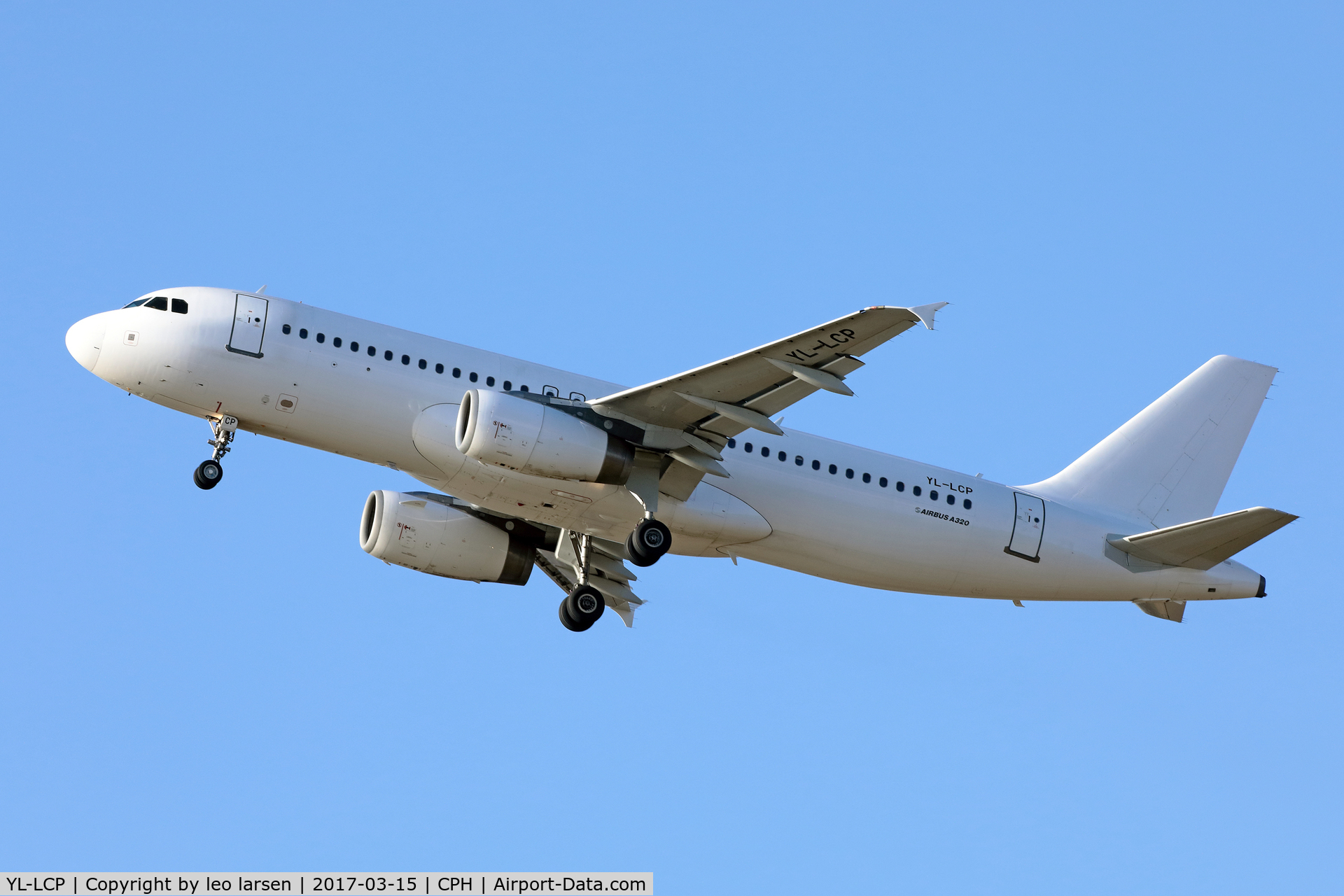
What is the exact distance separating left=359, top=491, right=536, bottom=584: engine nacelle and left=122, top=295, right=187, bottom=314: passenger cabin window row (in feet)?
23.0

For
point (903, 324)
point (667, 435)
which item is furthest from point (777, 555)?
point (903, 324)

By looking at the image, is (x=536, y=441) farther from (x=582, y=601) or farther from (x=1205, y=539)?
(x=1205, y=539)

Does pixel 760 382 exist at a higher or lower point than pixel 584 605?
higher

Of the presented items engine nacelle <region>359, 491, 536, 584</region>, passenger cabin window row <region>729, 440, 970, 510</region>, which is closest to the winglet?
passenger cabin window row <region>729, 440, 970, 510</region>

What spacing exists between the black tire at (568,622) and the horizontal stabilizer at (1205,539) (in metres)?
12.5

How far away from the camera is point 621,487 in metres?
31.5

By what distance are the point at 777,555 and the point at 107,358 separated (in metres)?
14.7

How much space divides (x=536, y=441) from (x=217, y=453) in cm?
712

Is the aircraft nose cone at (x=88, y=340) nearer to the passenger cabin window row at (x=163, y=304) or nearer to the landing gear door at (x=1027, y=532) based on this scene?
the passenger cabin window row at (x=163, y=304)

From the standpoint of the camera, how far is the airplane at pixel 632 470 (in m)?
30.0

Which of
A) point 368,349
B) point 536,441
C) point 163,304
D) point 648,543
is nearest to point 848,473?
point 648,543

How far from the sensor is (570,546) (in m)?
36.3

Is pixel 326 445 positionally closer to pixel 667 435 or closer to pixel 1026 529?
pixel 667 435

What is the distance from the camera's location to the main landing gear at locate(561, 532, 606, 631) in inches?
1391
